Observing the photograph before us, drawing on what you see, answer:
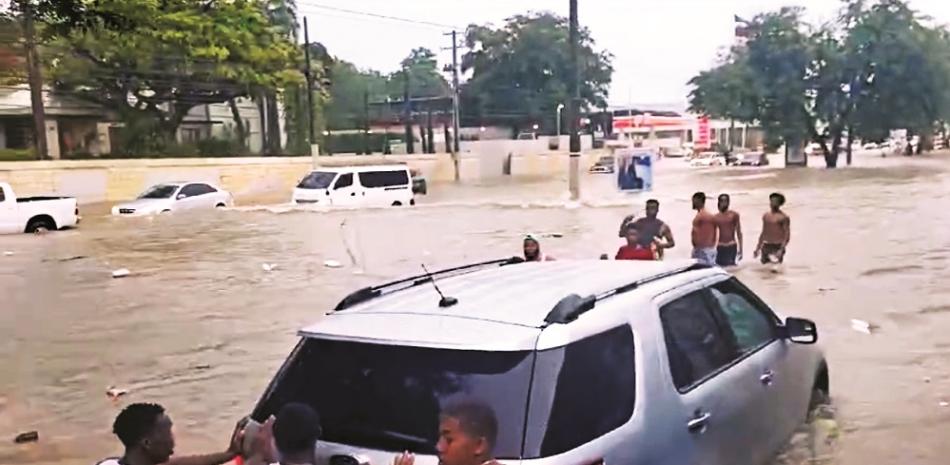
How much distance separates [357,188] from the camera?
32312 millimetres

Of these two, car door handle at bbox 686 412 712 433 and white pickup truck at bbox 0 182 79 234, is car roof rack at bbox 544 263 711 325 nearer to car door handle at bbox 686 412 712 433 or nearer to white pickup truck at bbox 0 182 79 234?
car door handle at bbox 686 412 712 433

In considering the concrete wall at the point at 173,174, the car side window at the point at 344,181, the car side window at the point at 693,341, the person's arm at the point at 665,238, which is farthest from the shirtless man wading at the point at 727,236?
the concrete wall at the point at 173,174

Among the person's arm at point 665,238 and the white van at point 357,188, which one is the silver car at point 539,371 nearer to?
the person's arm at point 665,238

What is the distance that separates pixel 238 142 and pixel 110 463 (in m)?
46.8

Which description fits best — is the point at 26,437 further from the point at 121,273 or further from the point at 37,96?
the point at 37,96

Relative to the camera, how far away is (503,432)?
3.43 metres

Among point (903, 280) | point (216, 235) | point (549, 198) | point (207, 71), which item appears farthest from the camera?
point (207, 71)

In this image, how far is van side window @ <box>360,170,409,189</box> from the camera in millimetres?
32750

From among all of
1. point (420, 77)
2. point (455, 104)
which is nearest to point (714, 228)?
point (455, 104)

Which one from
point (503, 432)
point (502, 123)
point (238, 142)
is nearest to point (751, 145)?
point (502, 123)

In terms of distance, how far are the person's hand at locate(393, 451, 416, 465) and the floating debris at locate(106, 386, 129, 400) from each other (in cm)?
646

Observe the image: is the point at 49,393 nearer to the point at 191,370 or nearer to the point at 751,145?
the point at 191,370

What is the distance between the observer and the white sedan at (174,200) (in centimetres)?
3016

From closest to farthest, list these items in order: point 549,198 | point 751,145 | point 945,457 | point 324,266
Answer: point 945,457
point 324,266
point 549,198
point 751,145
